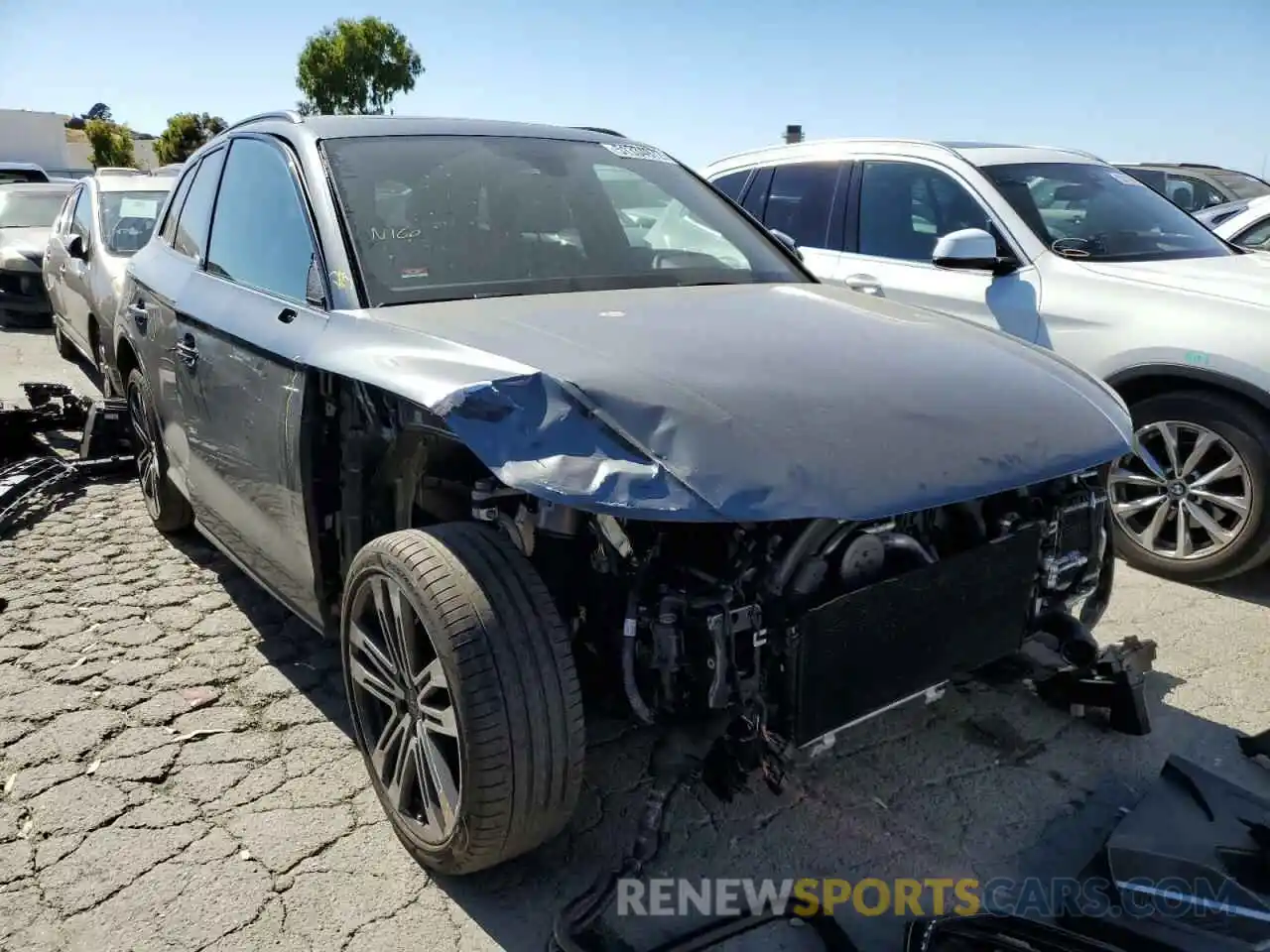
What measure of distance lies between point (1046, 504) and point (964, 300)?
7.87 ft

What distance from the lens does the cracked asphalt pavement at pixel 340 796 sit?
2.40m

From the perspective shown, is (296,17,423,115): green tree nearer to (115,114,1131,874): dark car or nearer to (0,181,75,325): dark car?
(0,181,75,325): dark car

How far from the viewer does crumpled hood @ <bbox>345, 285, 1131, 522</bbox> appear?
6.62 feet

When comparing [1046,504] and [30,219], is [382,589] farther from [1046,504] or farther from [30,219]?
[30,219]

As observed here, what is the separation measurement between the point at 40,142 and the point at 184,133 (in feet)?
57.0

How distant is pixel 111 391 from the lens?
6516mm

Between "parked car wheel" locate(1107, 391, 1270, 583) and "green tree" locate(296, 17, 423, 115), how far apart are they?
41788 millimetres

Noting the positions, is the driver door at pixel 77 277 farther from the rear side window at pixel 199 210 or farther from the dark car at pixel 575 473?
the dark car at pixel 575 473

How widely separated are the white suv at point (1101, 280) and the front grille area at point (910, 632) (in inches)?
42.9

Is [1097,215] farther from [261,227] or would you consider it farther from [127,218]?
[127,218]

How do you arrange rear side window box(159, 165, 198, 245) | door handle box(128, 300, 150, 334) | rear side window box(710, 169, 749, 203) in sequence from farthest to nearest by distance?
rear side window box(710, 169, 749, 203) < rear side window box(159, 165, 198, 245) < door handle box(128, 300, 150, 334)

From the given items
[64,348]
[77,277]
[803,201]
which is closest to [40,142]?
[64,348]

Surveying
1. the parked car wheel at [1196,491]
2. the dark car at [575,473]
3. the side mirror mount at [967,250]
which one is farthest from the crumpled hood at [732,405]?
the side mirror mount at [967,250]

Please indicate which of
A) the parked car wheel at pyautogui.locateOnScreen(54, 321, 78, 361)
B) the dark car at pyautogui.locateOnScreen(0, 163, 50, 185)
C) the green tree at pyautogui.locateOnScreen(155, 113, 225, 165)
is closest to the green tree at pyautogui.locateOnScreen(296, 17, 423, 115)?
the green tree at pyautogui.locateOnScreen(155, 113, 225, 165)
